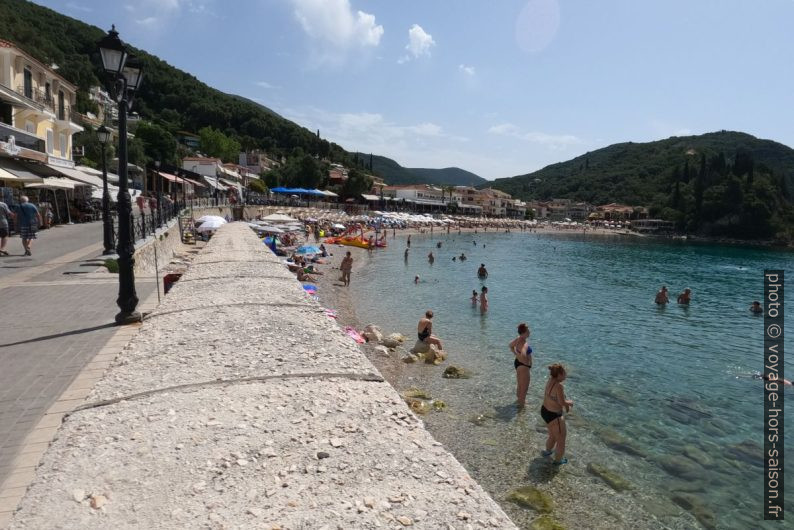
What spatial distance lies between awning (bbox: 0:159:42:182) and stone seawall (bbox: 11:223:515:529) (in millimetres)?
15150

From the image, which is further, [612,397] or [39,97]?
[39,97]

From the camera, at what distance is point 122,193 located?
288 inches

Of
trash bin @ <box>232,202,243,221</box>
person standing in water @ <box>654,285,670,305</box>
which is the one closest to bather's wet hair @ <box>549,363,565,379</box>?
person standing in water @ <box>654,285,670,305</box>

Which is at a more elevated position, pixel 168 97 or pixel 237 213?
pixel 168 97

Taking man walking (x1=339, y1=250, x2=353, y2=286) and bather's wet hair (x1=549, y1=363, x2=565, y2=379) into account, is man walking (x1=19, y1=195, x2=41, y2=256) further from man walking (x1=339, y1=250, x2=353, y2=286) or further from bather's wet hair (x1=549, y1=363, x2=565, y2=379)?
bather's wet hair (x1=549, y1=363, x2=565, y2=379)

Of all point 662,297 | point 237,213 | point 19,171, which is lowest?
point 662,297

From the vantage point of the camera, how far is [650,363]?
39.9ft

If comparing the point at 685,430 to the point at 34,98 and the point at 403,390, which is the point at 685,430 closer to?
the point at 403,390

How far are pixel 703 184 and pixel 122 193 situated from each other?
121 m

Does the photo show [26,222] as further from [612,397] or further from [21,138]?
[612,397]

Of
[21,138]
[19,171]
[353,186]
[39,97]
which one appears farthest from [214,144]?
[19,171]

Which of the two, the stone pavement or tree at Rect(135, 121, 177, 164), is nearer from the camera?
the stone pavement

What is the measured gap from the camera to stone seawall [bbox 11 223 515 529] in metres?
2.65

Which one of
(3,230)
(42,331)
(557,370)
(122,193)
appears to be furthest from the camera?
(3,230)
